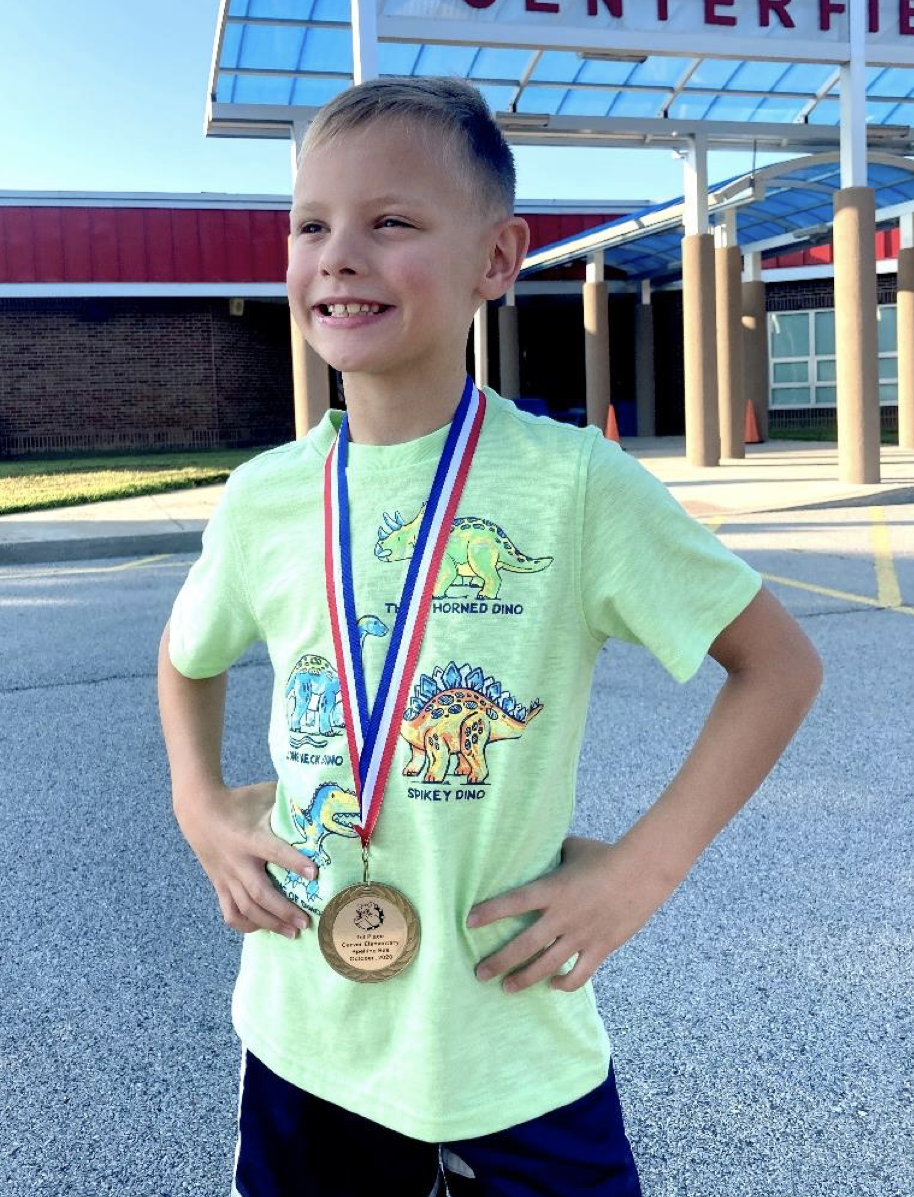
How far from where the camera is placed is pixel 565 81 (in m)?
15.8

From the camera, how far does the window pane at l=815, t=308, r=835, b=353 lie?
30.7m

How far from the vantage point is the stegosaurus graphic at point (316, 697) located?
1474 mm

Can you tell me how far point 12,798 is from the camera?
4715 mm

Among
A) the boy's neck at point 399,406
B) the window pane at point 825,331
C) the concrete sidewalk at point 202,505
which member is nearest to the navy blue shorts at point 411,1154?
the boy's neck at point 399,406

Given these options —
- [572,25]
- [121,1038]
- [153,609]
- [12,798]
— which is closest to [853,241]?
[572,25]

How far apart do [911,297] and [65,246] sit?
51.5ft

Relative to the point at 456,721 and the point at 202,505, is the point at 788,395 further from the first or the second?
the point at 456,721

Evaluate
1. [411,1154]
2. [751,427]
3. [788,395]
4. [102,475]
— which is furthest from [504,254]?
[788,395]

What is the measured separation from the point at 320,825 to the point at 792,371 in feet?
104

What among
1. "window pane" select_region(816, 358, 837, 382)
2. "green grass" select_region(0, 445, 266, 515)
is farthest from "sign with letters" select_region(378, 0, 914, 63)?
"window pane" select_region(816, 358, 837, 382)

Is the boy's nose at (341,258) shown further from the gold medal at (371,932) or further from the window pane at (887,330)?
the window pane at (887,330)

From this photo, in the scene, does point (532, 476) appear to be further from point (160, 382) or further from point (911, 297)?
point (160, 382)

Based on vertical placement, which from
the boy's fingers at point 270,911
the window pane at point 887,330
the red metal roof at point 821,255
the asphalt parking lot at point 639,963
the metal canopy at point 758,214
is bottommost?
the asphalt parking lot at point 639,963

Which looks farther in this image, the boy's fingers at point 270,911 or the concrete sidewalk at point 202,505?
the concrete sidewalk at point 202,505
